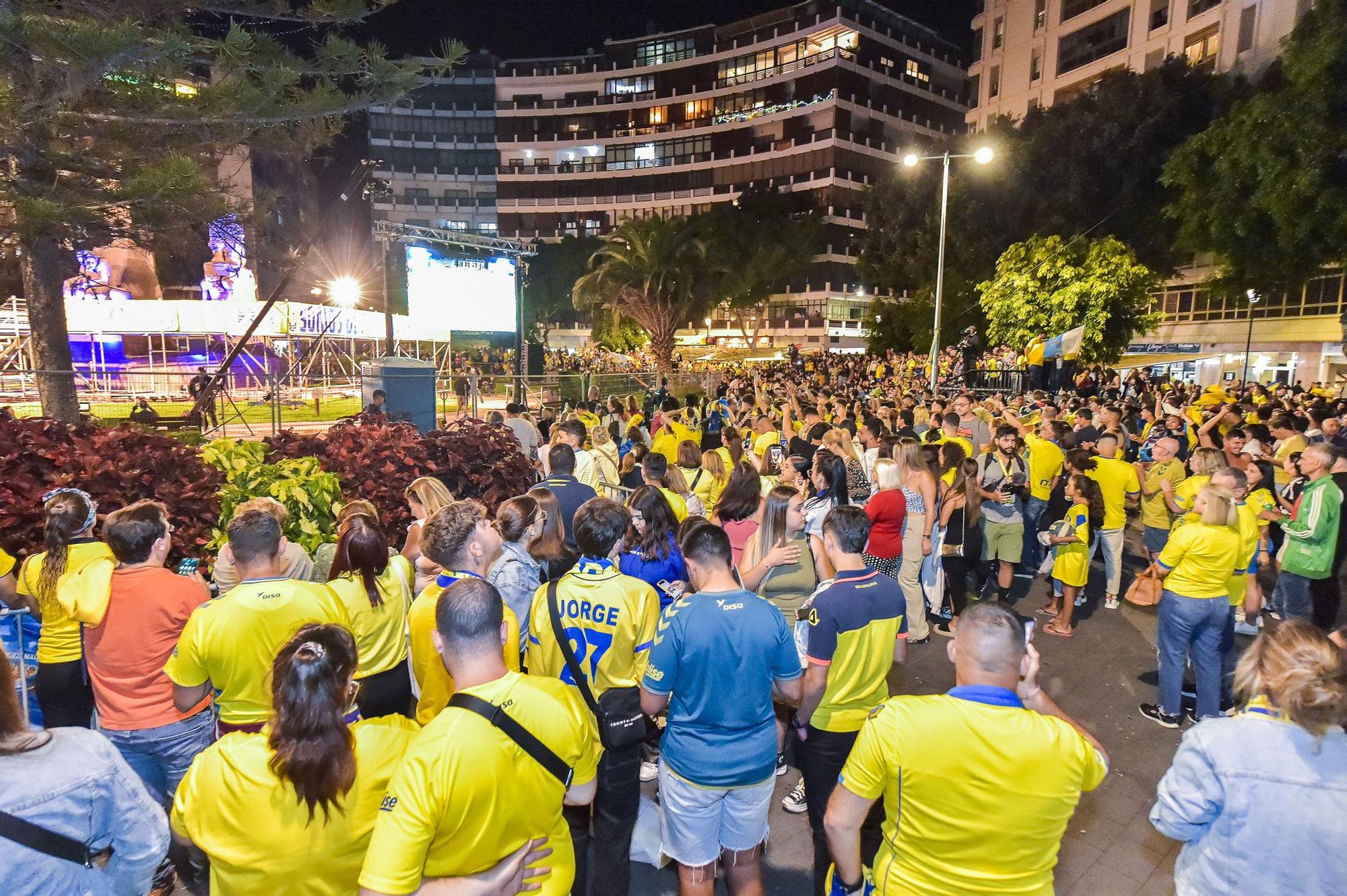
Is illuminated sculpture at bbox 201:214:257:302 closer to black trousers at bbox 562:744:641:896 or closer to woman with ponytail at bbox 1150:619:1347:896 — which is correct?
black trousers at bbox 562:744:641:896

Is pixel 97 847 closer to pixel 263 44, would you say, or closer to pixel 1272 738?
pixel 1272 738

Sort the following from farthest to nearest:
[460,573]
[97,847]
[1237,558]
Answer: [1237,558] → [460,573] → [97,847]

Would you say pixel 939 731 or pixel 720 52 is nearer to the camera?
pixel 939 731

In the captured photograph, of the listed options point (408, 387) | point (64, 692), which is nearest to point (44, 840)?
point (64, 692)

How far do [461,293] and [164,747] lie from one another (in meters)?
18.9

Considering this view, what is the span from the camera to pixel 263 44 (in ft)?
22.5

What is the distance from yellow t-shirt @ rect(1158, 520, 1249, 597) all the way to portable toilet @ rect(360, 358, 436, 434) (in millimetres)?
9777

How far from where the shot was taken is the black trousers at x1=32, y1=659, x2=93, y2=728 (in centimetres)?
375

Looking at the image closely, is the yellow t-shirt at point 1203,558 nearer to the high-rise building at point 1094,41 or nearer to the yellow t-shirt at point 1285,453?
the yellow t-shirt at point 1285,453

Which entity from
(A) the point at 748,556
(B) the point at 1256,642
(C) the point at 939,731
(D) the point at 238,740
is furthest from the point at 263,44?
(B) the point at 1256,642

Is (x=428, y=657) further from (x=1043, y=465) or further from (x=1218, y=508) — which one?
(x=1043, y=465)

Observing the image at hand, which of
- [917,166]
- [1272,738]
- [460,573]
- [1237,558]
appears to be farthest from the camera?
[917,166]

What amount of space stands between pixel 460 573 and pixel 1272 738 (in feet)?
10.4

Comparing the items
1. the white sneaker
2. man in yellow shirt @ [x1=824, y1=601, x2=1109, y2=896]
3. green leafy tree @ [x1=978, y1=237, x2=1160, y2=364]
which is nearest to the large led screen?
green leafy tree @ [x1=978, y1=237, x2=1160, y2=364]
